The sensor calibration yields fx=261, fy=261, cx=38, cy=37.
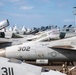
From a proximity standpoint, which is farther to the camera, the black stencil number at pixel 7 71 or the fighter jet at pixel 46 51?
the fighter jet at pixel 46 51

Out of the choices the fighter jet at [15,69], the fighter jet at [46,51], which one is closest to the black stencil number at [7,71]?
the fighter jet at [15,69]

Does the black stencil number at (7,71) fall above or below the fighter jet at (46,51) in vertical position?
above

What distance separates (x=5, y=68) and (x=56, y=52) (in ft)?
32.1

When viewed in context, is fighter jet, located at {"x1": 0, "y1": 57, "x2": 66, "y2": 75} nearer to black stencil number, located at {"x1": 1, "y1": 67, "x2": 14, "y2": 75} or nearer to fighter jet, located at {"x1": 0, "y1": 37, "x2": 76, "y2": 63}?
black stencil number, located at {"x1": 1, "y1": 67, "x2": 14, "y2": 75}

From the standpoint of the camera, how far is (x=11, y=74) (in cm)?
713

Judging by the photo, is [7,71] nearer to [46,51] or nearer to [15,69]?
[15,69]

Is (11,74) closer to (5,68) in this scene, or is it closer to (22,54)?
(5,68)

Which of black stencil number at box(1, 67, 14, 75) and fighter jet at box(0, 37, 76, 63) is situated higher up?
black stencil number at box(1, 67, 14, 75)

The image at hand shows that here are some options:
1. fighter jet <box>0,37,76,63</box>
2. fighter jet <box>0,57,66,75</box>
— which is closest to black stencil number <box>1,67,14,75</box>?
fighter jet <box>0,57,66,75</box>

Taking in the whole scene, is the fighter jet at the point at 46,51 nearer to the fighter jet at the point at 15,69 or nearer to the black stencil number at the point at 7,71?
the fighter jet at the point at 15,69

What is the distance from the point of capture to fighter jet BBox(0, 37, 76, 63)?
1656 centimetres

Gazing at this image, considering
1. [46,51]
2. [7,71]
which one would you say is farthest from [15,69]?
[46,51]

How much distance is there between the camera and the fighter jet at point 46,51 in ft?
54.3

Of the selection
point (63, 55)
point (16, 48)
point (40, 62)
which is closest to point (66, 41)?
point (63, 55)
